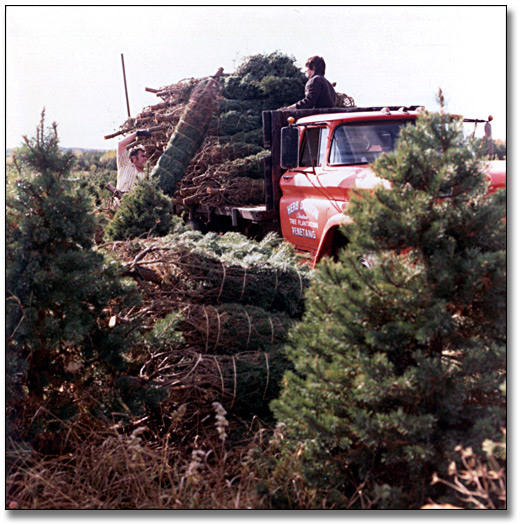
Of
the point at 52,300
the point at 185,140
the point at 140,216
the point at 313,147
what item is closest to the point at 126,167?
the point at 185,140

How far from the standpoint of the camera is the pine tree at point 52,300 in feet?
11.3

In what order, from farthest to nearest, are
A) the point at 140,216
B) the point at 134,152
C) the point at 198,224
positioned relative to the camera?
1. the point at 198,224
2. the point at 134,152
3. the point at 140,216

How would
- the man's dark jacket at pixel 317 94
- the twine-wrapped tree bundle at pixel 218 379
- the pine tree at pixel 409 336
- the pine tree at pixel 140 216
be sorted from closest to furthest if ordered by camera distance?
1. the pine tree at pixel 409 336
2. the twine-wrapped tree bundle at pixel 218 379
3. the pine tree at pixel 140 216
4. the man's dark jacket at pixel 317 94

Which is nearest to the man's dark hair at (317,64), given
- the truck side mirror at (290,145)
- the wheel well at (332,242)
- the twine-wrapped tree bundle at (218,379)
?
the truck side mirror at (290,145)

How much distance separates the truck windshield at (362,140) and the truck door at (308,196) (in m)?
0.22

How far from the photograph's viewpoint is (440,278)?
2779 mm

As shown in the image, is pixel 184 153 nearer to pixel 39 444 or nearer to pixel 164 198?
pixel 164 198

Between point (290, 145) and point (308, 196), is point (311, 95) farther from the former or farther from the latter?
point (308, 196)

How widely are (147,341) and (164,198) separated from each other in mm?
3347

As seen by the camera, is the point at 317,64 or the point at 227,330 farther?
the point at 317,64

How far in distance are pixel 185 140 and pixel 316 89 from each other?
286cm

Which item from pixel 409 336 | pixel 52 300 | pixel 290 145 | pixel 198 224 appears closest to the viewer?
pixel 409 336

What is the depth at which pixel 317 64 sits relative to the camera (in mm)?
8109

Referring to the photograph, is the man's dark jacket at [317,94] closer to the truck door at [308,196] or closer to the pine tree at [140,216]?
the truck door at [308,196]
